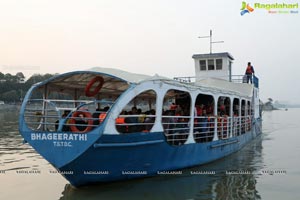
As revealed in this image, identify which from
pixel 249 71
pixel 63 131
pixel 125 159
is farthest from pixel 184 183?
pixel 249 71

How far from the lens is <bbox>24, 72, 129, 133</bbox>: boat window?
8.24m

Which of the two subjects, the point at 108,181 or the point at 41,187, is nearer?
the point at 108,181

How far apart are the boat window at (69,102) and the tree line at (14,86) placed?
7775 cm

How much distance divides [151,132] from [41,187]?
3353 millimetres

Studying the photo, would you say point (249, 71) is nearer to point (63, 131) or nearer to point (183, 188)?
point (183, 188)

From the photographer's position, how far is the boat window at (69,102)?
27.0 feet

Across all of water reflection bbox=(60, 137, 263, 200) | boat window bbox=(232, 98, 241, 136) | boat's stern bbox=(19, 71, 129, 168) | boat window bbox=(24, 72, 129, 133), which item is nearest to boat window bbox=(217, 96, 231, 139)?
boat window bbox=(232, 98, 241, 136)

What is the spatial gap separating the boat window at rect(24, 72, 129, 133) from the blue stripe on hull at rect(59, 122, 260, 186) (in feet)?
2.01

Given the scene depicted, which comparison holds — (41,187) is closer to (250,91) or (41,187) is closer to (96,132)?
(96,132)

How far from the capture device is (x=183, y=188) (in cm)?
898

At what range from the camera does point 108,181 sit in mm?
8633

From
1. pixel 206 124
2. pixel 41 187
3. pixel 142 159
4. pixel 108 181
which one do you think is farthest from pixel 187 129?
pixel 41 187

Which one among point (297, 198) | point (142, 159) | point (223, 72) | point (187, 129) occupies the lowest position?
point (297, 198)

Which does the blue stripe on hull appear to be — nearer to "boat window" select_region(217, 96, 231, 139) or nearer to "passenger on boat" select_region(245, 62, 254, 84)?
"boat window" select_region(217, 96, 231, 139)
